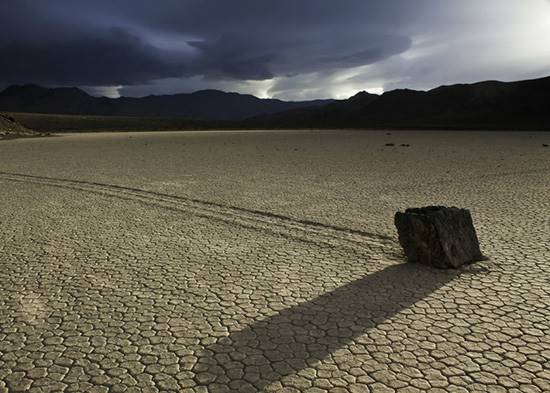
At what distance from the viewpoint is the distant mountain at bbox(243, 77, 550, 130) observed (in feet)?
300

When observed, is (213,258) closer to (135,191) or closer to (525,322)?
(525,322)

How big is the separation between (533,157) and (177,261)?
19.4m

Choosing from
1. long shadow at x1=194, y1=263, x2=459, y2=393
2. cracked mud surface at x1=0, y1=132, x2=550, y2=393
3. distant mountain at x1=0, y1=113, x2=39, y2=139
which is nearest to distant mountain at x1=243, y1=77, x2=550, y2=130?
distant mountain at x1=0, y1=113, x2=39, y2=139

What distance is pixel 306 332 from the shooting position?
4.27 meters

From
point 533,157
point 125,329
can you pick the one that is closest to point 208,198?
point 125,329

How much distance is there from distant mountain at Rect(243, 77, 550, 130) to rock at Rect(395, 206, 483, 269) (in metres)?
78.1

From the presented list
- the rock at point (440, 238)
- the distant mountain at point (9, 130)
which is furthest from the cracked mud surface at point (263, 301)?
the distant mountain at point (9, 130)

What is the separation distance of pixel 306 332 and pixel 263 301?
2.76 feet

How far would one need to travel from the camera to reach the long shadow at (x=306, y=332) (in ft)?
11.9

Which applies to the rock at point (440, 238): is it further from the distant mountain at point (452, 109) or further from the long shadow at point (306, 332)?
the distant mountain at point (452, 109)

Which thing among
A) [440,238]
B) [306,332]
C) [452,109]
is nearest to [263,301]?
[306,332]

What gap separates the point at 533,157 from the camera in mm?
21094

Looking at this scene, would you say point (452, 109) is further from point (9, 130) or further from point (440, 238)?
point (440, 238)

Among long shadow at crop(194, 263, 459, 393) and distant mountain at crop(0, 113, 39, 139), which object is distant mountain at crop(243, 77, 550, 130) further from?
long shadow at crop(194, 263, 459, 393)
